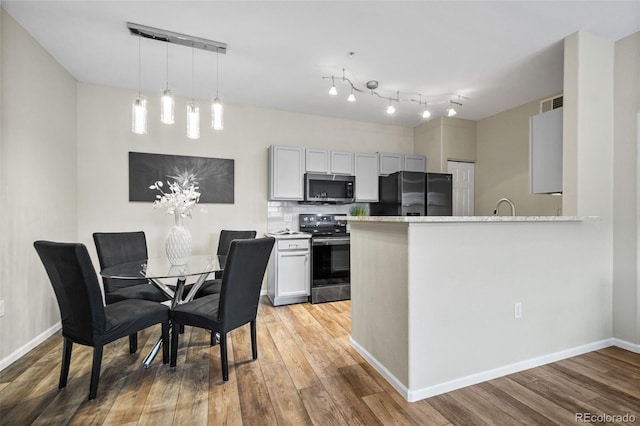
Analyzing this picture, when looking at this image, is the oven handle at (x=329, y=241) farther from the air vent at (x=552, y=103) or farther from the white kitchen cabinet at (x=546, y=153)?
the air vent at (x=552, y=103)

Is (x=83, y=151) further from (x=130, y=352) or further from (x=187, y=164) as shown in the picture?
(x=130, y=352)

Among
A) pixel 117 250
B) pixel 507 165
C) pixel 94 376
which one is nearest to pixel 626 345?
pixel 507 165

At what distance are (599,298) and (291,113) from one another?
407cm

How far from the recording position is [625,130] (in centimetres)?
259

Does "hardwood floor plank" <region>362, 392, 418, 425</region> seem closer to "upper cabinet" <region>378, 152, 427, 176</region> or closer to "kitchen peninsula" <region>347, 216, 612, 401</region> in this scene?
"kitchen peninsula" <region>347, 216, 612, 401</region>

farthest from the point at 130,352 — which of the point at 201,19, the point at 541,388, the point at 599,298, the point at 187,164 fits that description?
the point at 599,298

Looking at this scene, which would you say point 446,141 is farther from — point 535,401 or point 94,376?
point 94,376

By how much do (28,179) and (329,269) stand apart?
3.19 meters

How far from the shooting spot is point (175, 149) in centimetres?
382

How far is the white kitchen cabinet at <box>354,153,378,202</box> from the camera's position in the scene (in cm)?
443

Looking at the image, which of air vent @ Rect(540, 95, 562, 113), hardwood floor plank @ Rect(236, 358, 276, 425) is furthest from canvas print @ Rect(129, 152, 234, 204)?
air vent @ Rect(540, 95, 562, 113)

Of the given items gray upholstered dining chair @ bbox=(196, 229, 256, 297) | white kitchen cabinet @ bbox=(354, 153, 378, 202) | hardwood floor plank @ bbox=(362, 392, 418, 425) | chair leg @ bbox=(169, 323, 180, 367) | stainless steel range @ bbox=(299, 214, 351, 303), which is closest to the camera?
hardwood floor plank @ bbox=(362, 392, 418, 425)

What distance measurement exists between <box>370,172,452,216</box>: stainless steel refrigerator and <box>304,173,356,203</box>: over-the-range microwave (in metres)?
0.57

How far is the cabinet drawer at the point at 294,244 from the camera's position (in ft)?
12.6
